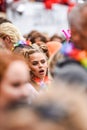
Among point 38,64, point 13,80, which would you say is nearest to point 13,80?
point 13,80

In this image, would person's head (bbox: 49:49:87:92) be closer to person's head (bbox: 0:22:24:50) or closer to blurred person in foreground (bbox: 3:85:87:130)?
blurred person in foreground (bbox: 3:85:87:130)

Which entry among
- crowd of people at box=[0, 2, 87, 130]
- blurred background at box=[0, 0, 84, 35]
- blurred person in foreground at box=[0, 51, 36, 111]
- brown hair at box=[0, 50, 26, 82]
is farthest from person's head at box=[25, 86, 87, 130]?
blurred background at box=[0, 0, 84, 35]

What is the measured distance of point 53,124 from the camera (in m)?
1.81

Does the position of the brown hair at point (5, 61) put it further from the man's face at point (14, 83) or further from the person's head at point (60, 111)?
the person's head at point (60, 111)

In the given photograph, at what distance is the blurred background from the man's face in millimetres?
11117

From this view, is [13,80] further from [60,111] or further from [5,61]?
[60,111]

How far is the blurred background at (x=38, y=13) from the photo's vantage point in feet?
44.5

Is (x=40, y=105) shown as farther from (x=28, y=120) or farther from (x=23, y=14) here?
(x=23, y=14)

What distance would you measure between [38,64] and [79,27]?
2340 mm

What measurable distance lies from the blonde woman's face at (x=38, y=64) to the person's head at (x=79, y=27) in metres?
2.21

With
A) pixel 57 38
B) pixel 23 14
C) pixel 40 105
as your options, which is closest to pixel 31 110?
pixel 40 105

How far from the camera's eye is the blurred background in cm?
1356

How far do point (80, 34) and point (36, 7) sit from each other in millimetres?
11803

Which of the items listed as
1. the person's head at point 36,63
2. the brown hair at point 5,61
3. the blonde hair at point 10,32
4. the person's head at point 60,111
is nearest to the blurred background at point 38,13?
the blonde hair at point 10,32
